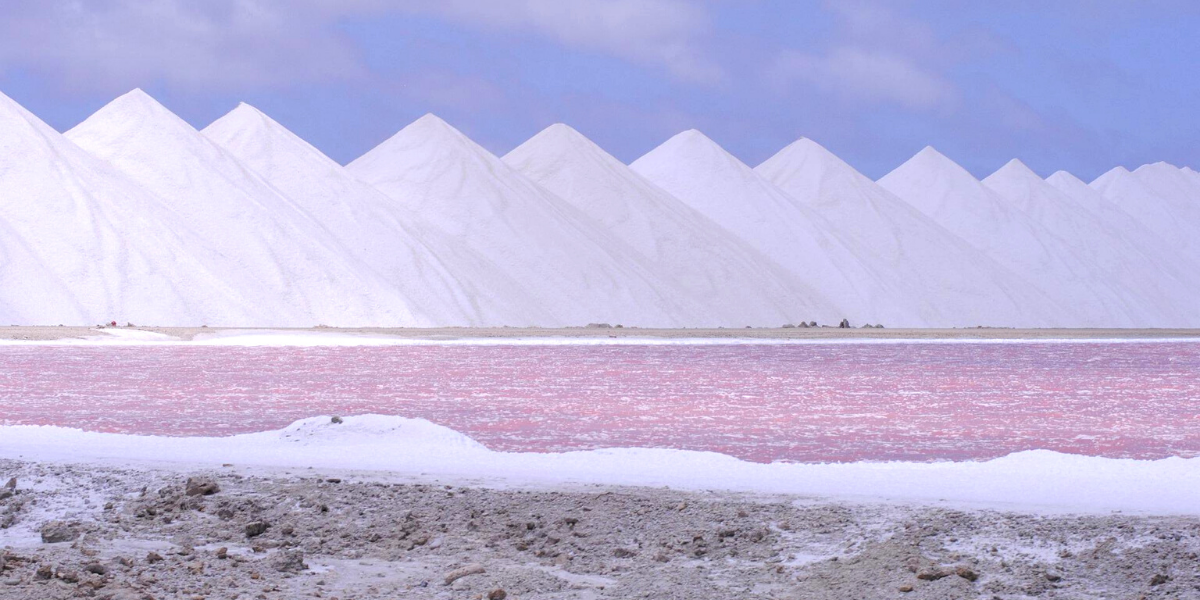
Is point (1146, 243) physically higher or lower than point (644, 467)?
higher

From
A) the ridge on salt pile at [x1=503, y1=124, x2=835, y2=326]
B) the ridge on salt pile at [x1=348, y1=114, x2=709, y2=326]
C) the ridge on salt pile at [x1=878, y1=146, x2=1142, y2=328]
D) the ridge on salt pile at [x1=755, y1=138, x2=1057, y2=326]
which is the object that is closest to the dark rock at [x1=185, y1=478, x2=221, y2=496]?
the ridge on salt pile at [x1=348, y1=114, x2=709, y2=326]

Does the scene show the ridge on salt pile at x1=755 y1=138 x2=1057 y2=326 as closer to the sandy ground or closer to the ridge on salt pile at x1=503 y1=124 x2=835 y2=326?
the ridge on salt pile at x1=503 y1=124 x2=835 y2=326

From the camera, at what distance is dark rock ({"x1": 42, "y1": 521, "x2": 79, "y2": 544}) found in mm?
6918

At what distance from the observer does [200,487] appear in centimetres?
775

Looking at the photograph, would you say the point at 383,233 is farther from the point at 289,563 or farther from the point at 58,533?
the point at 289,563

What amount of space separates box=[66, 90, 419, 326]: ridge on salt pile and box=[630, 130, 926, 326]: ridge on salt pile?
2291 cm

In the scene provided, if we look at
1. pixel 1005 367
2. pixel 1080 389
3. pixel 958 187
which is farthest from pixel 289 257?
pixel 958 187

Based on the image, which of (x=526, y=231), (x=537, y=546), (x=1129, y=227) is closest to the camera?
(x=537, y=546)

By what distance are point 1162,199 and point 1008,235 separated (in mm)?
25097

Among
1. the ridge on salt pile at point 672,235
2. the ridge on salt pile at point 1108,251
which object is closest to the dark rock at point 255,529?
the ridge on salt pile at point 672,235

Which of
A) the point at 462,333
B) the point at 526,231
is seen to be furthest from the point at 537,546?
the point at 526,231

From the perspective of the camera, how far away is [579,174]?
70188 millimetres

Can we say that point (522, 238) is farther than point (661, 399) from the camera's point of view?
Yes

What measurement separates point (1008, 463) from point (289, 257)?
43.4 metres
